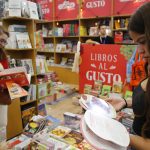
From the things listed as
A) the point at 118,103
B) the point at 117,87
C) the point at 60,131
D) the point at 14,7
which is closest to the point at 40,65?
the point at 14,7

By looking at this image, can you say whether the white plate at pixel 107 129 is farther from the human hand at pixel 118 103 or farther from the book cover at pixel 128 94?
the book cover at pixel 128 94

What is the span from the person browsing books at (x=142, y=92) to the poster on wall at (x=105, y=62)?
2063mm

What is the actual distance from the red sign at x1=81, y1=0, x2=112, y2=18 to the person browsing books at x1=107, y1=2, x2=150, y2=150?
4238 mm

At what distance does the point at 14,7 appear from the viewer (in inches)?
110

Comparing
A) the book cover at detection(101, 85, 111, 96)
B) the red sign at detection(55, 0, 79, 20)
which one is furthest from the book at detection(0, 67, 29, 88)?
the red sign at detection(55, 0, 79, 20)

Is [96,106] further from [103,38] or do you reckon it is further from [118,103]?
[103,38]

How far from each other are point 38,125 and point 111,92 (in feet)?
6.23

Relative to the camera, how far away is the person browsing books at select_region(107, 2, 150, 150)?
811mm

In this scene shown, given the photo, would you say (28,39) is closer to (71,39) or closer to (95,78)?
(95,78)

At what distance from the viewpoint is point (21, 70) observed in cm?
113

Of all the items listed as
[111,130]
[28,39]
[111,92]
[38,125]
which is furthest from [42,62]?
[111,130]

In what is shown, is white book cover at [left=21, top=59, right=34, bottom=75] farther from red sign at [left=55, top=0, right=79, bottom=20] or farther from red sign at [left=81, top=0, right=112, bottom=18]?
red sign at [left=55, top=0, right=79, bottom=20]

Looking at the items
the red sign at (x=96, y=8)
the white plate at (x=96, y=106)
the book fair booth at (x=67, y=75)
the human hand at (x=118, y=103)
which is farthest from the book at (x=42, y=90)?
the red sign at (x=96, y=8)

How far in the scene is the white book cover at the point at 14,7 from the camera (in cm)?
277
